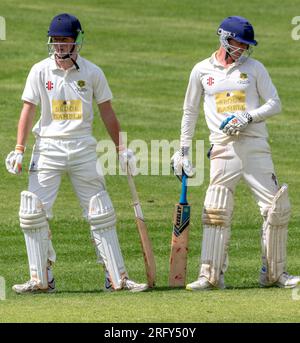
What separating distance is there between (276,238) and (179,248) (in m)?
0.92

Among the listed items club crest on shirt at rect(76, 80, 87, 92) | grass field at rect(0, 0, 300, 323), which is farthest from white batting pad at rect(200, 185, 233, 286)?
club crest on shirt at rect(76, 80, 87, 92)

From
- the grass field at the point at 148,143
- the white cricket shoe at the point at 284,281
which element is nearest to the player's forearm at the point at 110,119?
the grass field at the point at 148,143

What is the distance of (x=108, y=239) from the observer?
497 inches

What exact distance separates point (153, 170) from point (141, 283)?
22.4 ft

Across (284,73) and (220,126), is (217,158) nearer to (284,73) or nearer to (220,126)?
(220,126)

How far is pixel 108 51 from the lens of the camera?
27.6 meters

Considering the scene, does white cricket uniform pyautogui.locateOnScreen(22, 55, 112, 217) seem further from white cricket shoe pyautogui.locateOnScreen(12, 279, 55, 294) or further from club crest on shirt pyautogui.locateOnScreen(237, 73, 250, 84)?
club crest on shirt pyautogui.locateOnScreen(237, 73, 250, 84)

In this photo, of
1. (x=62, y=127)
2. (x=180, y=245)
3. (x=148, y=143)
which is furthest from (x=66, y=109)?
(x=148, y=143)

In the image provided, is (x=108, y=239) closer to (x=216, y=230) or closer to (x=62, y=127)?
(x=216, y=230)

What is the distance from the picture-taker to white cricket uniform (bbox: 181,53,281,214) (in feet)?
41.3

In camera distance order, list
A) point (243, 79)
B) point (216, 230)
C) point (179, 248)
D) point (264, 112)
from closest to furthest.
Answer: point (264, 112), point (243, 79), point (216, 230), point (179, 248)

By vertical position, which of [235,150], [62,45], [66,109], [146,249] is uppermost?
[62,45]

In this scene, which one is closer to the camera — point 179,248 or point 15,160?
point 15,160

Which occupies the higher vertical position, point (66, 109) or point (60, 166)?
point (66, 109)
